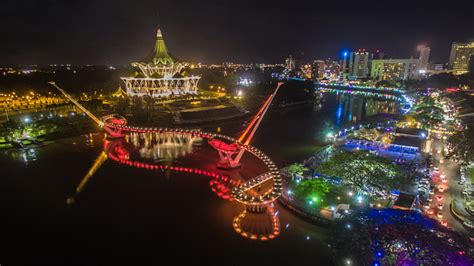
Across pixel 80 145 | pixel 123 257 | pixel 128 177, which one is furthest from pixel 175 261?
pixel 80 145

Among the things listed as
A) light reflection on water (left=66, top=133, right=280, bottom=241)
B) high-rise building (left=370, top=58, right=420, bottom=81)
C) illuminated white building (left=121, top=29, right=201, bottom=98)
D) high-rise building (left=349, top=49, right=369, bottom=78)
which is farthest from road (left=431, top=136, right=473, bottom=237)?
high-rise building (left=349, top=49, right=369, bottom=78)

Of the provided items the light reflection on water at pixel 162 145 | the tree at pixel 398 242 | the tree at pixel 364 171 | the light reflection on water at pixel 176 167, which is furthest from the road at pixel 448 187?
the light reflection on water at pixel 162 145

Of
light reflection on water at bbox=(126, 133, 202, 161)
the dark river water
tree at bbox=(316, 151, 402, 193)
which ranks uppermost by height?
tree at bbox=(316, 151, 402, 193)

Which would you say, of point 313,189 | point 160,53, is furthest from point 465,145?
point 160,53

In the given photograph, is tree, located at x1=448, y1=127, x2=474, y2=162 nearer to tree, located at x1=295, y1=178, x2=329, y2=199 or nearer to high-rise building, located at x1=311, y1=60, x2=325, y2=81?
tree, located at x1=295, y1=178, x2=329, y2=199

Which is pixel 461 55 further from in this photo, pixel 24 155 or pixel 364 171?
pixel 24 155
